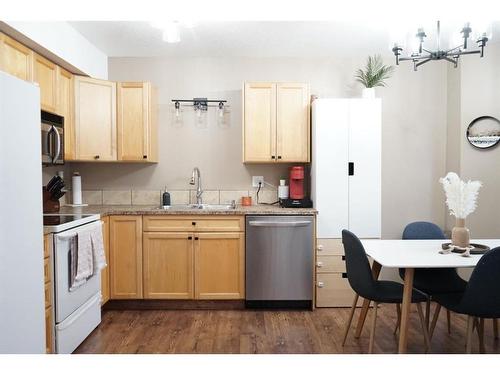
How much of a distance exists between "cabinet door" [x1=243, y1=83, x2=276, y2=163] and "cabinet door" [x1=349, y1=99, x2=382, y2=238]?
720 mm

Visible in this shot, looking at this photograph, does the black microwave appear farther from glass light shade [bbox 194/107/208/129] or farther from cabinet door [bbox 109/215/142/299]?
glass light shade [bbox 194/107/208/129]

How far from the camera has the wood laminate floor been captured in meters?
2.49

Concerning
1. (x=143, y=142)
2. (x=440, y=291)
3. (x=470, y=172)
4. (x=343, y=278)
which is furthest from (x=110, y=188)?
(x=470, y=172)

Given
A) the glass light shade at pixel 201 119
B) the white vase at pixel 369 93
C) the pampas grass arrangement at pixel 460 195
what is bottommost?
the pampas grass arrangement at pixel 460 195

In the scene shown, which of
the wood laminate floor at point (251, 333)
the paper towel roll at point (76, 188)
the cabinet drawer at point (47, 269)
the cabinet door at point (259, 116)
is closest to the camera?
the cabinet drawer at point (47, 269)

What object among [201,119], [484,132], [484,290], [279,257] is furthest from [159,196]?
[484,132]

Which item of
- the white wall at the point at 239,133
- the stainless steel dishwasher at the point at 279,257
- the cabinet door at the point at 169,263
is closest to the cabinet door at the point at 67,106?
the white wall at the point at 239,133

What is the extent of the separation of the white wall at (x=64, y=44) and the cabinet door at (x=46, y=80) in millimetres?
64

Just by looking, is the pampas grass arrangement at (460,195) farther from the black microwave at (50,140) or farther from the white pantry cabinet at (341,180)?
the black microwave at (50,140)

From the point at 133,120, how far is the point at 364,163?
2.19 metres

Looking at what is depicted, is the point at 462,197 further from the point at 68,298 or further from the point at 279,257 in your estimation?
the point at 68,298

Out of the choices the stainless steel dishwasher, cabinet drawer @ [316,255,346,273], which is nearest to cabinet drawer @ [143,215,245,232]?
the stainless steel dishwasher

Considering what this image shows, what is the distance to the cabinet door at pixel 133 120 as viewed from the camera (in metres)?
3.39

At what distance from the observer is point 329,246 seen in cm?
327
